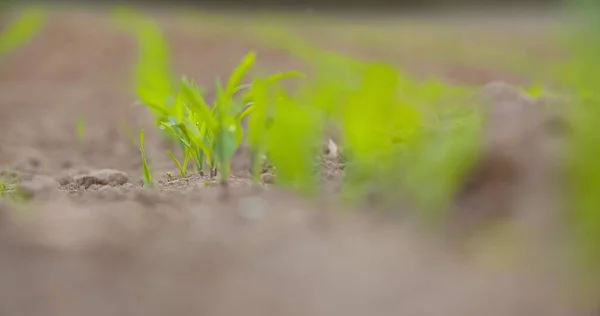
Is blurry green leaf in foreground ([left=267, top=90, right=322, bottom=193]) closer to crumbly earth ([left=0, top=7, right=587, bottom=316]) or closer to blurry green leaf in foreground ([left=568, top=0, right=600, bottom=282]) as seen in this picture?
crumbly earth ([left=0, top=7, right=587, bottom=316])

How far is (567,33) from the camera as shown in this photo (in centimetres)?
73

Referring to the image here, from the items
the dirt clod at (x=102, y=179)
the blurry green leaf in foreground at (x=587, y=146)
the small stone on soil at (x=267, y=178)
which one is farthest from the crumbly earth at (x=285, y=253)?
the dirt clod at (x=102, y=179)

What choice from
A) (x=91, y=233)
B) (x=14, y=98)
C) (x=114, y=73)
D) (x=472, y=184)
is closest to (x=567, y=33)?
(x=472, y=184)

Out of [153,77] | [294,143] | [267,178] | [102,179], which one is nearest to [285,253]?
[294,143]


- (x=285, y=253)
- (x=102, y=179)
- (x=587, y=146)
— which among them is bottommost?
(x=102, y=179)

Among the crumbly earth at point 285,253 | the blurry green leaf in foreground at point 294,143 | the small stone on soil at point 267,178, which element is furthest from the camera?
the small stone on soil at point 267,178

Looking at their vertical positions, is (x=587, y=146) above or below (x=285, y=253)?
above

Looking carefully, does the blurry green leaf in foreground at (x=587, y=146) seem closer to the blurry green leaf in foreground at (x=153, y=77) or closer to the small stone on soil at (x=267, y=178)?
the small stone on soil at (x=267, y=178)

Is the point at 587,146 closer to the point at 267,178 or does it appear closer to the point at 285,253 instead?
the point at 285,253

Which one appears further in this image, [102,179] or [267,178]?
[102,179]

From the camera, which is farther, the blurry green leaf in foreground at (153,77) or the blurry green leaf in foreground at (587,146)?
the blurry green leaf in foreground at (153,77)

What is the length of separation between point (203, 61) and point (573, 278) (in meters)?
5.25

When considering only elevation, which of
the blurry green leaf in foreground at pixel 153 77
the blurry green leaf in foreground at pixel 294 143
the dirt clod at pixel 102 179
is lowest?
the dirt clod at pixel 102 179

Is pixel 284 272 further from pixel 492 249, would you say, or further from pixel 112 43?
pixel 112 43
